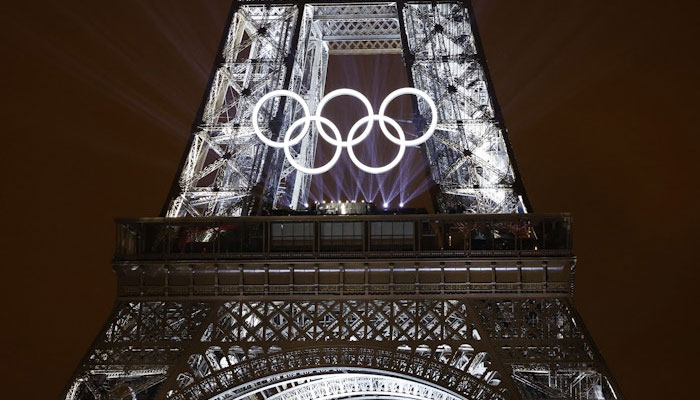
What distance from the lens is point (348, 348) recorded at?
33469 mm

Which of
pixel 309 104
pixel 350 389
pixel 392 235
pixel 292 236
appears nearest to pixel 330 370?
pixel 292 236

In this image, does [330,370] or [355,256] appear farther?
[355,256]

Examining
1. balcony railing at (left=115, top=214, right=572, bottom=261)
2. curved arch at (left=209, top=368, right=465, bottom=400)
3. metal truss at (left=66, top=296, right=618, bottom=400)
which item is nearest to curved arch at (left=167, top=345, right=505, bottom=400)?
metal truss at (left=66, top=296, right=618, bottom=400)

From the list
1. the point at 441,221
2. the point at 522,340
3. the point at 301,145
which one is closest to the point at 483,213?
the point at 441,221

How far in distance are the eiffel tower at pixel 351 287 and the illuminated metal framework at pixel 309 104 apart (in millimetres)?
70

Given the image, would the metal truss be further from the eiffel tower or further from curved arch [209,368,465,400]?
curved arch [209,368,465,400]

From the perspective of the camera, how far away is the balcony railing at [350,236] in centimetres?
3481

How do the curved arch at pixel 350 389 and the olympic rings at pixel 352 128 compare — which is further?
the curved arch at pixel 350 389

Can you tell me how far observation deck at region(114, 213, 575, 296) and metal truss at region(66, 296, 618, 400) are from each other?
39 centimetres

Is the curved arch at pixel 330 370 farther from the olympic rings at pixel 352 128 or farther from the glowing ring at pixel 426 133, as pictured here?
the glowing ring at pixel 426 133

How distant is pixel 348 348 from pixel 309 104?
1093 centimetres

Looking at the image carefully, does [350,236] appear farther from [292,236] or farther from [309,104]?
[309,104]

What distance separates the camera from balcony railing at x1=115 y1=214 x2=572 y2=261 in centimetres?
3481

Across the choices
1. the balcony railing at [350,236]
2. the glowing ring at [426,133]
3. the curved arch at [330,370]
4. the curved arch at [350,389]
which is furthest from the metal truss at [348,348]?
the glowing ring at [426,133]
